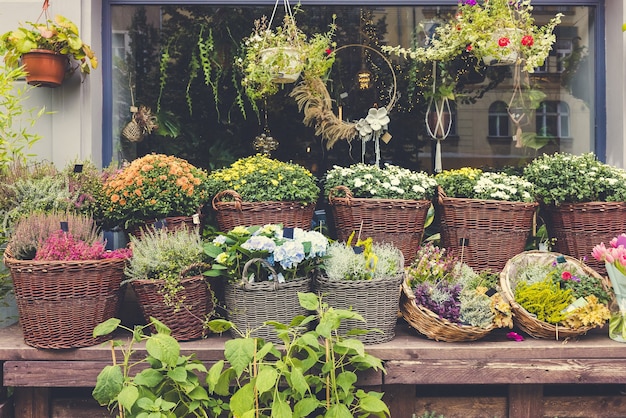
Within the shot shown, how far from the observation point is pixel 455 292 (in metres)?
3.27

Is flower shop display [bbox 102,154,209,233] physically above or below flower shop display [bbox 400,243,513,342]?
above

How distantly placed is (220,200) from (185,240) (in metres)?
0.63

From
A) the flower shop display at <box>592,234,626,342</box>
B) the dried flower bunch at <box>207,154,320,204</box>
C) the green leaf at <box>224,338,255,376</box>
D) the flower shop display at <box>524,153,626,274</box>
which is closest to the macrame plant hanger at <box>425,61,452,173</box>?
the flower shop display at <box>524,153,626,274</box>

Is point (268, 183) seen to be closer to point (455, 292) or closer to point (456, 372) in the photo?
point (455, 292)

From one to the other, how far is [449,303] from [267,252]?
100cm

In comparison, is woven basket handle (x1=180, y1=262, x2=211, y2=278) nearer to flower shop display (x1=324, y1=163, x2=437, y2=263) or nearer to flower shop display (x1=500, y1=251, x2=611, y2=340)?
flower shop display (x1=324, y1=163, x2=437, y2=263)

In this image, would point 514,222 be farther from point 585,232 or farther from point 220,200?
point 220,200

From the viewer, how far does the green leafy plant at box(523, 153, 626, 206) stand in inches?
142

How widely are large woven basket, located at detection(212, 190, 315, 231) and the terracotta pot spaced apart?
126 cm

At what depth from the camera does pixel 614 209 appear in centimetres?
361

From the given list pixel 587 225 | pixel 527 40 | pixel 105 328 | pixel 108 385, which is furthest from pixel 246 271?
pixel 527 40

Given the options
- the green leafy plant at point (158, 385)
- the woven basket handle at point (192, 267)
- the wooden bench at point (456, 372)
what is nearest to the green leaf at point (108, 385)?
the green leafy plant at point (158, 385)

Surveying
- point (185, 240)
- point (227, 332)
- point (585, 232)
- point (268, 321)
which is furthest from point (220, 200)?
point (585, 232)

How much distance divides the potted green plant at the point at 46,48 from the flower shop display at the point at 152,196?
0.75 meters
